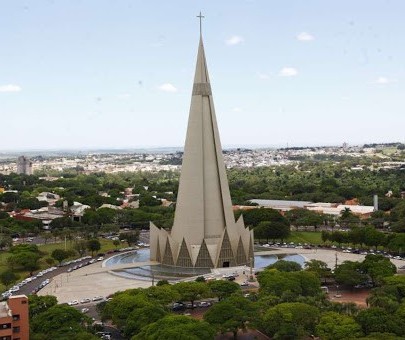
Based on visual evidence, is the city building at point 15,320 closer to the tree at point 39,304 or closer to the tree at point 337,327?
the tree at point 39,304

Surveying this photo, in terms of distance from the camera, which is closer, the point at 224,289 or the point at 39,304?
the point at 39,304

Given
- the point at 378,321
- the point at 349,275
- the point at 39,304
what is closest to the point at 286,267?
the point at 349,275

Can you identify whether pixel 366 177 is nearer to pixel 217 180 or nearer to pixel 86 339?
pixel 217 180

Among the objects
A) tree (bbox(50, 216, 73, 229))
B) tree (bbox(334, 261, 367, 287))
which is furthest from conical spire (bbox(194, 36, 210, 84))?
tree (bbox(50, 216, 73, 229))

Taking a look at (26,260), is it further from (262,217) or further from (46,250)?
(262,217)

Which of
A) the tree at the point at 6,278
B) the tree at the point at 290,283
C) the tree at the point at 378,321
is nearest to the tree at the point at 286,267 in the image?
the tree at the point at 290,283

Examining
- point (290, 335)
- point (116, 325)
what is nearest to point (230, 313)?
point (290, 335)
